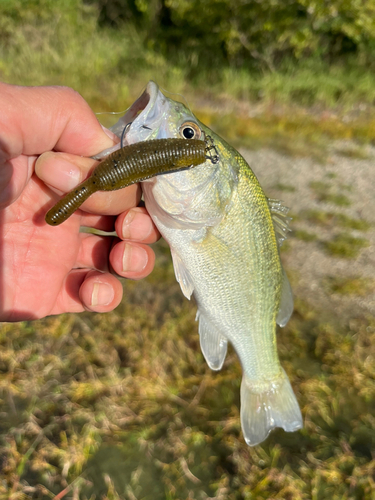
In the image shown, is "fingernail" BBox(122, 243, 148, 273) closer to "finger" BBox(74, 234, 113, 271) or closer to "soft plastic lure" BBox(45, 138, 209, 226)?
"finger" BBox(74, 234, 113, 271)

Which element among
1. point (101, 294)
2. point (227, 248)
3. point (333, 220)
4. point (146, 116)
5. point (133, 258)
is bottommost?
point (333, 220)

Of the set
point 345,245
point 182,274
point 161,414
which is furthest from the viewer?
point 345,245

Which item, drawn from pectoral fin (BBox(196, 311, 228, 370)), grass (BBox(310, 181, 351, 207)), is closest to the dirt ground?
grass (BBox(310, 181, 351, 207))

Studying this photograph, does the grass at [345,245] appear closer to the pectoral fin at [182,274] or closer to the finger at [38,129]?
the pectoral fin at [182,274]

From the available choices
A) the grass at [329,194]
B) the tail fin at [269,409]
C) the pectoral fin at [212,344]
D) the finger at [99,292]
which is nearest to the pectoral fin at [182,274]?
the pectoral fin at [212,344]

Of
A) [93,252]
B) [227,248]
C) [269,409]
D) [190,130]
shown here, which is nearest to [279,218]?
[227,248]

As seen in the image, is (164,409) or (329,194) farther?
(329,194)

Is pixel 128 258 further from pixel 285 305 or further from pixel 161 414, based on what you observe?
pixel 161 414
